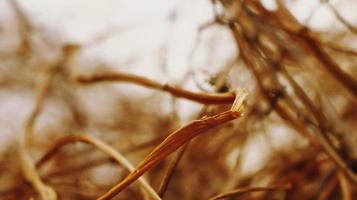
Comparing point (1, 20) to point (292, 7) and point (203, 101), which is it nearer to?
point (292, 7)

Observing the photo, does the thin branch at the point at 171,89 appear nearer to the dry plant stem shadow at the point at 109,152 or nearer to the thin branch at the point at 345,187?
the dry plant stem shadow at the point at 109,152

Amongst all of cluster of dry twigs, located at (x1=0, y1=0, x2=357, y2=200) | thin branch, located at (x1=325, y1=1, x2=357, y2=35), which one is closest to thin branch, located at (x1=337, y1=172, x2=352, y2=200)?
cluster of dry twigs, located at (x1=0, y1=0, x2=357, y2=200)

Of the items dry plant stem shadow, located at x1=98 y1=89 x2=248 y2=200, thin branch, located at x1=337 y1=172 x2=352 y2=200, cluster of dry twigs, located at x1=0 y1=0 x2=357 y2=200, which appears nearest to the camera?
dry plant stem shadow, located at x1=98 y1=89 x2=248 y2=200

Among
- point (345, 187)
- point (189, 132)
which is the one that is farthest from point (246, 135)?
point (189, 132)

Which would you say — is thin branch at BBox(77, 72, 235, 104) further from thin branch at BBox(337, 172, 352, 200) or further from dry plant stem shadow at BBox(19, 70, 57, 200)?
thin branch at BBox(337, 172, 352, 200)

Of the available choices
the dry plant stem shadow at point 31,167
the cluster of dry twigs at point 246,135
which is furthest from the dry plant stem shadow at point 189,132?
the dry plant stem shadow at point 31,167

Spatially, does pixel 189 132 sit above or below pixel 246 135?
above

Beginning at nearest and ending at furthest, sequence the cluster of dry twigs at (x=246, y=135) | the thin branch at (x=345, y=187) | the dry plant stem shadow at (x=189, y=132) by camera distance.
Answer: the dry plant stem shadow at (x=189, y=132)
the cluster of dry twigs at (x=246, y=135)
the thin branch at (x=345, y=187)

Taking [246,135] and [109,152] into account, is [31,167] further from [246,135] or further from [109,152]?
[246,135]
